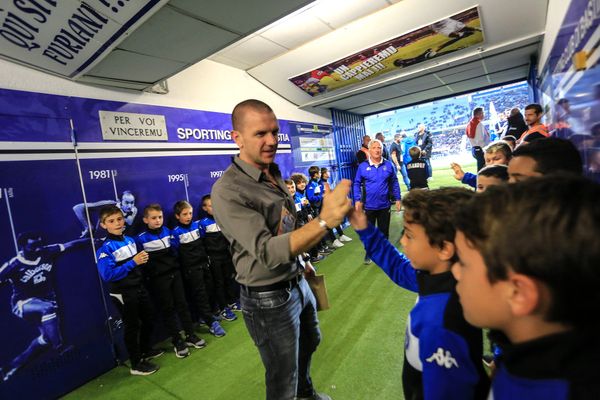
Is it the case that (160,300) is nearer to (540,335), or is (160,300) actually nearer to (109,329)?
(109,329)

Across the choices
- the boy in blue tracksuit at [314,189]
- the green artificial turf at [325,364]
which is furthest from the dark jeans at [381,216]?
the boy in blue tracksuit at [314,189]

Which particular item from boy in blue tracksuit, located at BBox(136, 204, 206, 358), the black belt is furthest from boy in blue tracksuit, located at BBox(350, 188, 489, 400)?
boy in blue tracksuit, located at BBox(136, 204, 206, 358)

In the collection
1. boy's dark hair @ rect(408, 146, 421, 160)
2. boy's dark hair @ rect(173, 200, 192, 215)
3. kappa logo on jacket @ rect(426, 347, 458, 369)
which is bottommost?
kappa logo on jacket @ rect(426, 347, 458, 369)

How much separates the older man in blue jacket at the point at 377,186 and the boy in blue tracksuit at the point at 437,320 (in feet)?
10.4

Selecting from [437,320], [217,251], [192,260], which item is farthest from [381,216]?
[437,320]

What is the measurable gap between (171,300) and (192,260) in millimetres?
462

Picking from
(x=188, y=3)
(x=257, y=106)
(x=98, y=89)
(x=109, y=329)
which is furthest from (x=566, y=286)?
(x=98, y=89)

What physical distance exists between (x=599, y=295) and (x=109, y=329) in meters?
3.54

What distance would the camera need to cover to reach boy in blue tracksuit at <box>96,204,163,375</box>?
2682mm

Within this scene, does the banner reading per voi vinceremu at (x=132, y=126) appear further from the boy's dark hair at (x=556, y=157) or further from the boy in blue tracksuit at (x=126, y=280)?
the boy's dark hair at (x=556, y=157)

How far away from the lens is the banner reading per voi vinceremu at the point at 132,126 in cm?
304

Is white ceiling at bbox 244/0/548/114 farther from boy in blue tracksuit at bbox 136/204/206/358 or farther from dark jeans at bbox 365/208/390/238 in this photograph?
boy in blue tracksuit at bbox 136/204/206/358

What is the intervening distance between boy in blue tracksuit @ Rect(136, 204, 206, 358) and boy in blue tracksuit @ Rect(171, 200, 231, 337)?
0.53 ft

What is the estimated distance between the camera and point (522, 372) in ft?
1.88
